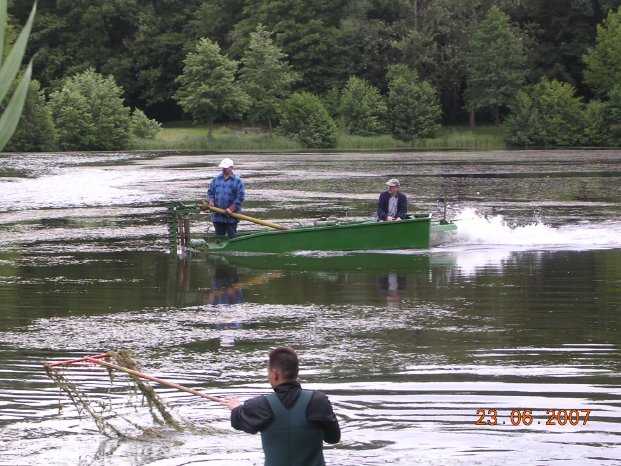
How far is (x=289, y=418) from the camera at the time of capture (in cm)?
563

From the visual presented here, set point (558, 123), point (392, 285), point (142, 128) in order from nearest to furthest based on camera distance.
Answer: point (392, 285), point (142, 128), point (558, 123)

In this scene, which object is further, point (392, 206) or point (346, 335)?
point (392, 206)

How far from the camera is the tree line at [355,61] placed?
81.7 meters

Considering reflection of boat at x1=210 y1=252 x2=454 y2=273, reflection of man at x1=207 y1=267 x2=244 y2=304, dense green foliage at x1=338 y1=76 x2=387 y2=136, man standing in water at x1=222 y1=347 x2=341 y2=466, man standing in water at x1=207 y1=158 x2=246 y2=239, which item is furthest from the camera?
dense green foliage at x1=338 y1=76 x2=387 y2=136

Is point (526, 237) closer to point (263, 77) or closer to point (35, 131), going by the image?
point (35, 131)

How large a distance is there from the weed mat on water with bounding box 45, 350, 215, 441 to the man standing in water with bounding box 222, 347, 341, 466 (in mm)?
2874

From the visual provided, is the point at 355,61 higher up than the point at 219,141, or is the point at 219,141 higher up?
the point at 355,61

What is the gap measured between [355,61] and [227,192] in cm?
7577

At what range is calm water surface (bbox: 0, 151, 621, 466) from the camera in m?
8.63

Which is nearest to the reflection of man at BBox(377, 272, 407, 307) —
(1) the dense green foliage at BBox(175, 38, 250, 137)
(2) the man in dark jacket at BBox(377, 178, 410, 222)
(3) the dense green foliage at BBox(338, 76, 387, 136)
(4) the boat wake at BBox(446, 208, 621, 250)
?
(2) the man in dark jacket at BBox(377, 178, 410, 222)

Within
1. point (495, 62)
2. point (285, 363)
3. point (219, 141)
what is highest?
point (495, 62)
